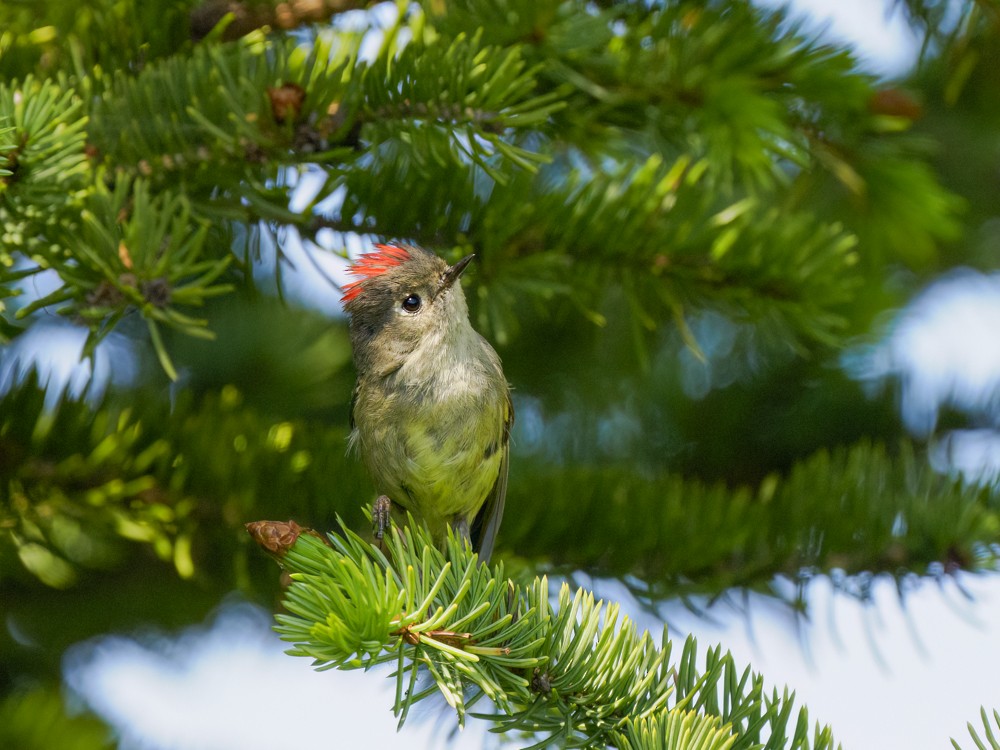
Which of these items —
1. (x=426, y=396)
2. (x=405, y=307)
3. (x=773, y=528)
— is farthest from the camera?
(x=405, y=307)

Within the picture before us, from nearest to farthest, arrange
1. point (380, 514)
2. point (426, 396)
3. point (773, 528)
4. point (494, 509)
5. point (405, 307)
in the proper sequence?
point (773, 528), point (380, 514), point (494, 509), point (426, 396), point (405, 307)

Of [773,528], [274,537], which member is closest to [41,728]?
[274,537]

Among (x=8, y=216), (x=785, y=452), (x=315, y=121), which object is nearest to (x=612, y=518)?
(x=785, y=452)

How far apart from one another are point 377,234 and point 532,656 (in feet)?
3.45

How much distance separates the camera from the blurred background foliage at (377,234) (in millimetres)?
2021

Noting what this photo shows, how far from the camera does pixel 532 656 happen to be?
1.74m

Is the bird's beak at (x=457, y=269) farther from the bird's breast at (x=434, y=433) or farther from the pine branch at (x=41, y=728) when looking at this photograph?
the pine branch at (x=41, y=728)

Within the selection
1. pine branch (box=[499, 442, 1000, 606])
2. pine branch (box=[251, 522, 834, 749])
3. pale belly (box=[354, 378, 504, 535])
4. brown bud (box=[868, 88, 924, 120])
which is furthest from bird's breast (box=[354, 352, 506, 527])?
brown bud (box=[868, 88, 924, 120])

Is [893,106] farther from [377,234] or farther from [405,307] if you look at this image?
[405,307]

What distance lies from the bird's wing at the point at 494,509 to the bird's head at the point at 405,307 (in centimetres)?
33

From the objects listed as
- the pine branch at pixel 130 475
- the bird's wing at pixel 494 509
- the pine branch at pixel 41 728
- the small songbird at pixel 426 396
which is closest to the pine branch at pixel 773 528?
the bird's wing at pixel 494 509

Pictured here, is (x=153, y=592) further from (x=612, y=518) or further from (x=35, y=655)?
(x=612, y=518)

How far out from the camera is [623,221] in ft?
7.72

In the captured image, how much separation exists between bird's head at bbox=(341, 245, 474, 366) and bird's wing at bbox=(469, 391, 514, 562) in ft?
1.10
